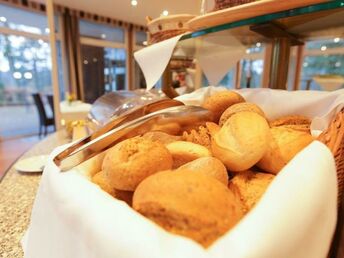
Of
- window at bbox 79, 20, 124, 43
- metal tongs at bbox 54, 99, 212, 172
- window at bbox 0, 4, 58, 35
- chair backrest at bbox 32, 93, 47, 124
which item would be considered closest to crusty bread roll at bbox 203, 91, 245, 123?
metal tongs at bbox 54, 99, 212, 172

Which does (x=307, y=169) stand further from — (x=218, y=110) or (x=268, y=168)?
(x=218, y=110)

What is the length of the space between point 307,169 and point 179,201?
128 mm

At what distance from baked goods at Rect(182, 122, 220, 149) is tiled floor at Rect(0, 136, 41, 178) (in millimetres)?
3350

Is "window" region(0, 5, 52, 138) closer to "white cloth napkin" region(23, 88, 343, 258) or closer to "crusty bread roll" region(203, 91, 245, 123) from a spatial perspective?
"crusty bread roll" region(203, 91, 245, 123)

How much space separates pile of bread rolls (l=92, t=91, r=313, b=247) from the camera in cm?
18

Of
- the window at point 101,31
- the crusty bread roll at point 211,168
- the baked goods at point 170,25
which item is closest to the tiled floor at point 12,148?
the window at point 101,31

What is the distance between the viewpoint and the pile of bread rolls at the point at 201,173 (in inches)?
7.3

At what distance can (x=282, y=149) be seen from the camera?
11.5 inches

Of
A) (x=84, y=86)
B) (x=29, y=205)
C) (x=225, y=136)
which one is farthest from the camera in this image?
(x=84, y=86)

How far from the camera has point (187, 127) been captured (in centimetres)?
41

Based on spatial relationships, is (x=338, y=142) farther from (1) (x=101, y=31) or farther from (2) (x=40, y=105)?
(1) (x=101, y=31)

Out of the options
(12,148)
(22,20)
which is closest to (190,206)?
(12,148)

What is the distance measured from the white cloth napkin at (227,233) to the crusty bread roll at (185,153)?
0.12 meters

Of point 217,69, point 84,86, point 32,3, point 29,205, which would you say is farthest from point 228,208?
point 84,86
